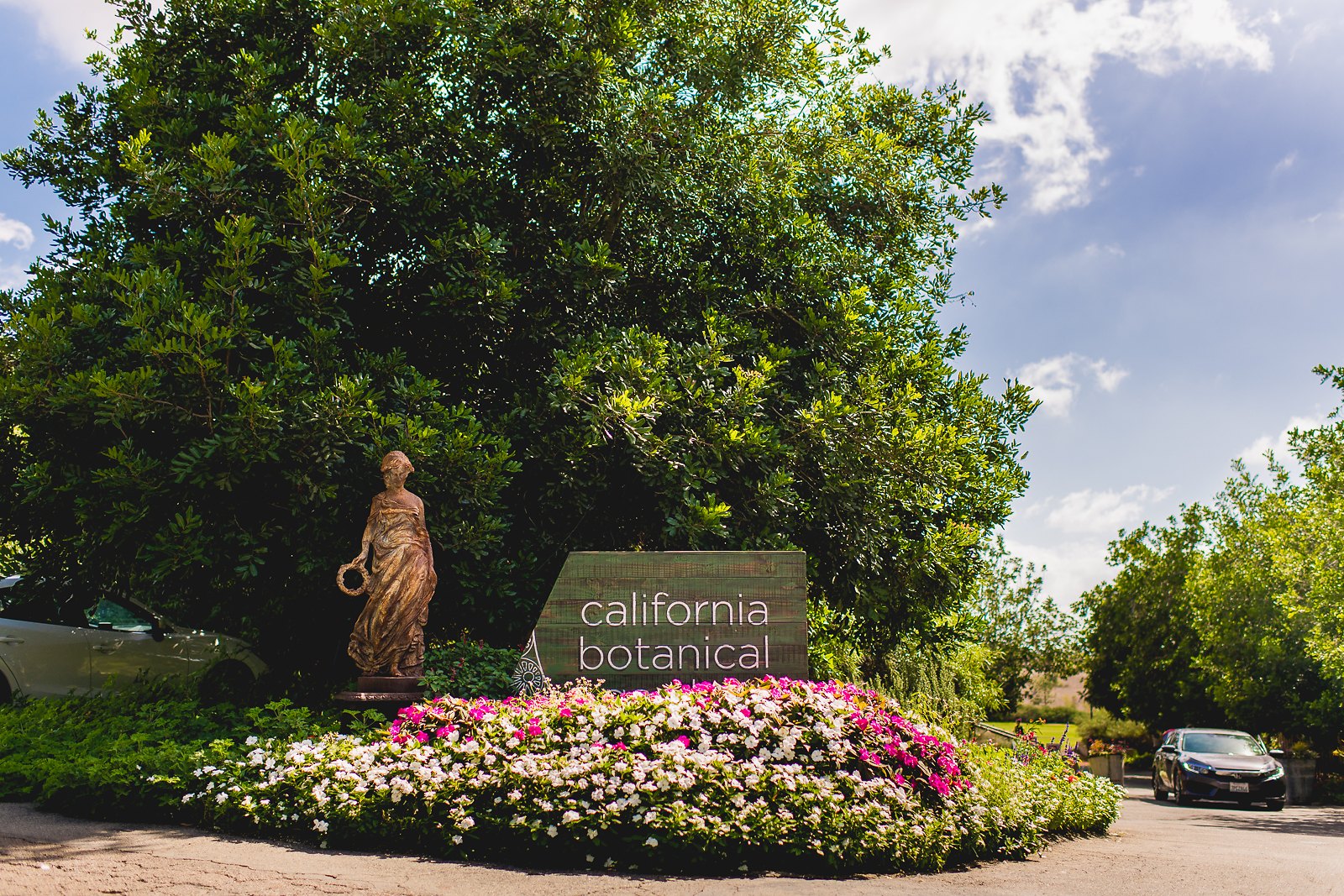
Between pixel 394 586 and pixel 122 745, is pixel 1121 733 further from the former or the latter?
pixel 122 745

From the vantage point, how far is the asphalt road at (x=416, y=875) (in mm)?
5348

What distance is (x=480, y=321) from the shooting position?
11.5 m

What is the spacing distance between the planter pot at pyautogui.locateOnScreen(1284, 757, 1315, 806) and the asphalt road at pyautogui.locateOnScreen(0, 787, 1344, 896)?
1602 centimetres

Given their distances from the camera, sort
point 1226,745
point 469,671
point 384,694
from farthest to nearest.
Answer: point 1226,745, point 469,671, point 384,694

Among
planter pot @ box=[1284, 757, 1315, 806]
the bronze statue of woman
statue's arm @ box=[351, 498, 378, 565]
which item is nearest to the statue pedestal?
the bronze statue of woman

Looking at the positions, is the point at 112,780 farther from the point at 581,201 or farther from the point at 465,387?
the point at 581,201

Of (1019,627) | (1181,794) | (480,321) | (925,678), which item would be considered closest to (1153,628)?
(1019,627)

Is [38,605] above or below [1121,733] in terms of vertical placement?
above

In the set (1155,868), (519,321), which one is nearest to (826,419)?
(519,321)

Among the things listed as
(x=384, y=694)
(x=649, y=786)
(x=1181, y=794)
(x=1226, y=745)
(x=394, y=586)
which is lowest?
(x=1181, y=794)

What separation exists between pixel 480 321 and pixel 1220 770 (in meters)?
15.8

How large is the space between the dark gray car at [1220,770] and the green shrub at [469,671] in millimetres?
14683

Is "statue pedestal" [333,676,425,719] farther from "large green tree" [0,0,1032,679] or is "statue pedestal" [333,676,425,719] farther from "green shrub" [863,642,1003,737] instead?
"green shrub" [863,642,1003,737]

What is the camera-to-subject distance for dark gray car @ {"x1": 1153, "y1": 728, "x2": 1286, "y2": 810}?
715 inches
